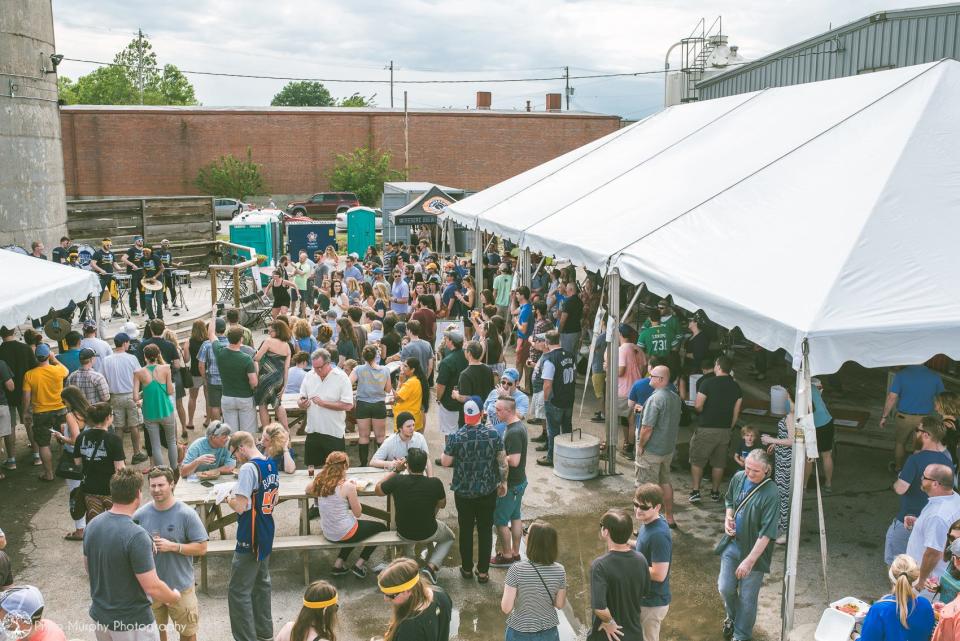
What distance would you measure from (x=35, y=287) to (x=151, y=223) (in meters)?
19.1

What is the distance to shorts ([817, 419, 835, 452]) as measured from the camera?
8.55 meters

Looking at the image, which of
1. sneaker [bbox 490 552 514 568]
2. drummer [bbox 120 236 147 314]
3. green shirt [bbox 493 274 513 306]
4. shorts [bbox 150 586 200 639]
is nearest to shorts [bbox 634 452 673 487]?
sneaker [bbox 490 552 514 568]

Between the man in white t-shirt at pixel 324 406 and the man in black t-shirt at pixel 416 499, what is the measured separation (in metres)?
1.72

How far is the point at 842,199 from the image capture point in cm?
734

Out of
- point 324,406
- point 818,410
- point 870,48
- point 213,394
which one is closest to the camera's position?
point 818,410

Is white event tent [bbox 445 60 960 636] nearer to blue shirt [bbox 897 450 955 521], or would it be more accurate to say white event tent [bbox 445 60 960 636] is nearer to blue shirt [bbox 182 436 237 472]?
blue shirt [bbox 897 450 955 521]

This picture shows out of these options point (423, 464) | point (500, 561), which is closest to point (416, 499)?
point (423, 464)

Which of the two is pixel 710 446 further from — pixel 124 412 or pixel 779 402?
pixel 124 412

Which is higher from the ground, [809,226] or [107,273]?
[809,226]

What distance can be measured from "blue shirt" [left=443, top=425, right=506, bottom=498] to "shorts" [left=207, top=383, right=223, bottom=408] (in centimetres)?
454

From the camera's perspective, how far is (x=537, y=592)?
16.1 feet

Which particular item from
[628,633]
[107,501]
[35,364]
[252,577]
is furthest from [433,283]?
[628,633]

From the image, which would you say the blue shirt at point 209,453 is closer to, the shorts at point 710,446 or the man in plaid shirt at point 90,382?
the man in plaid shirt at point 90,382

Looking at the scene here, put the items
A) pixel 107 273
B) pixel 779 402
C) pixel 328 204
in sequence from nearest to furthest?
1. pixel 779 402
2. pixel 107 273
3. pixel 328 204
